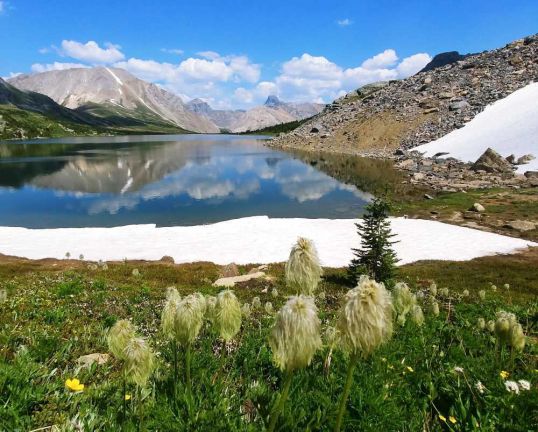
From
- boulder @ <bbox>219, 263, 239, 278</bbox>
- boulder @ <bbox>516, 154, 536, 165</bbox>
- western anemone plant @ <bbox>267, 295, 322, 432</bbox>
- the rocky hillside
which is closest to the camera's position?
western anemone plant @ <bbox>267, 295, 322, 432</bbox>

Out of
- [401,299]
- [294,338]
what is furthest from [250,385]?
[294,338]

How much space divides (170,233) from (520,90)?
98131mm

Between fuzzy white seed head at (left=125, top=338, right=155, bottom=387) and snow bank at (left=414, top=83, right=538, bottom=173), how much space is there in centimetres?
7185

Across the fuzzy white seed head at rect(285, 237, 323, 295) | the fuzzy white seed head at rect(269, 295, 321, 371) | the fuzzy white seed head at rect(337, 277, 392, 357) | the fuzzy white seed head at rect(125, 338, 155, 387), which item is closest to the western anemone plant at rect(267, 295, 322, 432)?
the fuzzy white seed head at rect(269, 295, 321, 371)

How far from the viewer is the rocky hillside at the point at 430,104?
4117 inches

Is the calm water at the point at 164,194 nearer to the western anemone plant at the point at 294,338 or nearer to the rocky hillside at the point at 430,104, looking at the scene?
the rocky hillside at the point at 430,104

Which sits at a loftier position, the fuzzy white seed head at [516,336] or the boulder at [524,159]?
the fuzzy white seed head at [516,336]

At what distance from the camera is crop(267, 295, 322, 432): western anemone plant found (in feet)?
8.50

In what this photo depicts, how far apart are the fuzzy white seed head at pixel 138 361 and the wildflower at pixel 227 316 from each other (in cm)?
72

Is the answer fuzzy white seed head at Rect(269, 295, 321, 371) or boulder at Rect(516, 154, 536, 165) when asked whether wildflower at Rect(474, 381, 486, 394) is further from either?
boulder at Rect(516, 154, 536, 165)

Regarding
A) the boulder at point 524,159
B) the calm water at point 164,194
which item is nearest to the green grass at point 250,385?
the calm water at point 164,194

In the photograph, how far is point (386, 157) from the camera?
333 ft

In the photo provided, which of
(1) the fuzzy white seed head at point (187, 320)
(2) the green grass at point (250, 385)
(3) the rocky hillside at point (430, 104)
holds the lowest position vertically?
(2) the green grass at point (250, 385)

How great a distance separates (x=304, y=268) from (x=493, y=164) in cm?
7285
